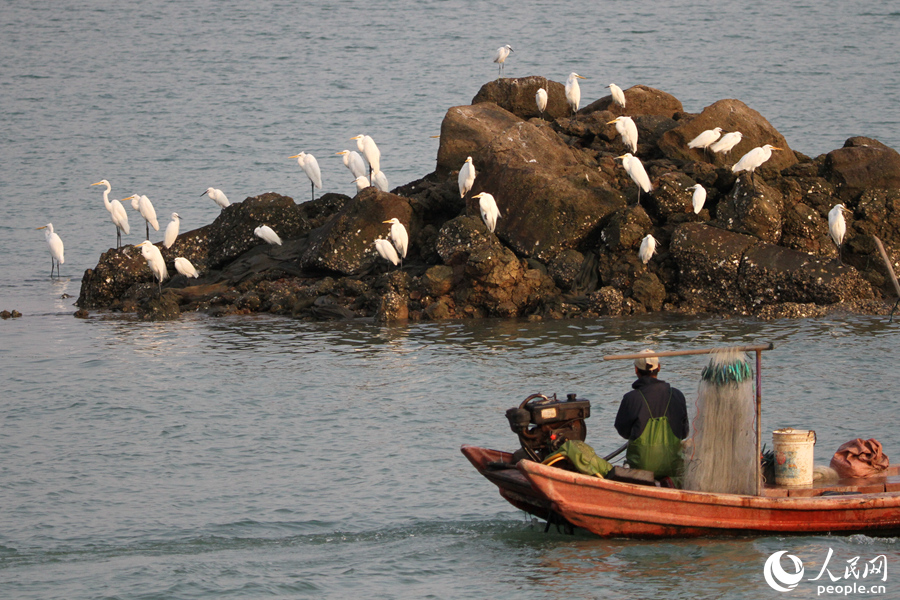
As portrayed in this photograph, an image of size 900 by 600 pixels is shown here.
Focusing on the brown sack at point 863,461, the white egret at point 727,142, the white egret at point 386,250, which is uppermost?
the white egret at point 727,142

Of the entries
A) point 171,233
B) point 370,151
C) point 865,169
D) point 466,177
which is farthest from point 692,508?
point 370,151

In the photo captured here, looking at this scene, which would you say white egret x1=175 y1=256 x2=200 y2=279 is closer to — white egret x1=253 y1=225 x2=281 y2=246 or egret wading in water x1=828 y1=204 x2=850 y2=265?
white egret x1=253 y1=225 x2=281 y2=246

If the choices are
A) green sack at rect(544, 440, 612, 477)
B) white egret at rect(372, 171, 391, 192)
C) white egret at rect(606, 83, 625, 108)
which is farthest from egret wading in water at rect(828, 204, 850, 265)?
green sack at rect(544, 440, 612, 477)

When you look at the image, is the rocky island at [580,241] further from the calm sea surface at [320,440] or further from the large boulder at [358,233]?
the calm sea surface at [320,440]

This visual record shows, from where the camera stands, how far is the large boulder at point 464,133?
778 inches

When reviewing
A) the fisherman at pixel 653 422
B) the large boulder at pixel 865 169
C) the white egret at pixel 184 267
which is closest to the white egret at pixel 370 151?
the white egret at pixel 184 267

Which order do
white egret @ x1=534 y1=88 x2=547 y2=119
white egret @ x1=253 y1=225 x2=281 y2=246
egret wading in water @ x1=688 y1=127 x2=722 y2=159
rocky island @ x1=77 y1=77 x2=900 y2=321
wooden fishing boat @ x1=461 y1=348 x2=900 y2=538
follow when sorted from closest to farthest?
wooden fishing boat @ x1=461 y1=348 x2=900 y2=538
rocky island @ x1=77 y1=77 x2=900 y2=321
egret wading in water @ x1=688 y1=127 x2=722 y2=159
white egret @ x1=253 y1=225 x2=281 y2=246
white egret @ x1=534 y1=88 x2=547 y2=119

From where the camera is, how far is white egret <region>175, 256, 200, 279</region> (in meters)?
19.6

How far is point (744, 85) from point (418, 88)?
1516 centimetres

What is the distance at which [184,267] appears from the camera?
19672mm

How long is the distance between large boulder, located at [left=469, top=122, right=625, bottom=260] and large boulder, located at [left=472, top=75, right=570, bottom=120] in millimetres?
2700

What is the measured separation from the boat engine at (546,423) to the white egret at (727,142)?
11080 mm

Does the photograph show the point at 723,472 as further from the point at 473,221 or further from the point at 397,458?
the point at 473,221

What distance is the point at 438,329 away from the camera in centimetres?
1653
